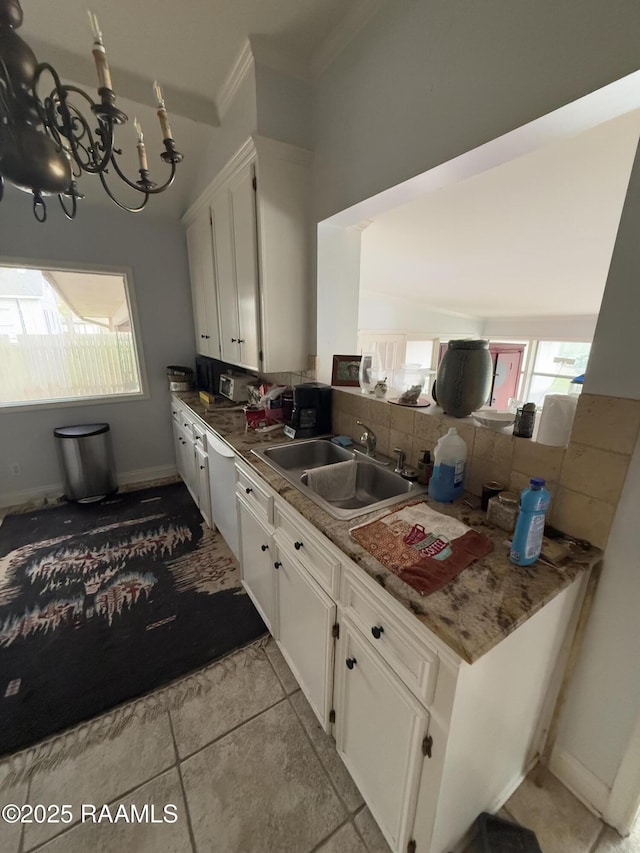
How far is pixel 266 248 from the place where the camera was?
6.14ft

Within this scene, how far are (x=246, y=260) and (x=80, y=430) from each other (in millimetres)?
2154

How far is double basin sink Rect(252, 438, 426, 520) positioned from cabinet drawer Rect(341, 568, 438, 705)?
25 centimetres

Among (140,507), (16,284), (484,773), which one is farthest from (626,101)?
(16,284)

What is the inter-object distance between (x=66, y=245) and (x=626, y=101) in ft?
11.5

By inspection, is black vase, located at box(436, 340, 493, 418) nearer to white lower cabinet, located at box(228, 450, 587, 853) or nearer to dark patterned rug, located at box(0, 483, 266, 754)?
white lower cabinet, located at box(228, 450, 587, 853)

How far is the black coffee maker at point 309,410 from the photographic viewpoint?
186 centimetres

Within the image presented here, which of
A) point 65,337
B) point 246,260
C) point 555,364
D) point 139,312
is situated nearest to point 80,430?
point 65,337

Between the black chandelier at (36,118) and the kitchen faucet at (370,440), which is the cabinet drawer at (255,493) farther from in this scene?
the black chandelier at (36,118)

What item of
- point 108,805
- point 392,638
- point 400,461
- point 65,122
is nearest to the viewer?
point 392,638

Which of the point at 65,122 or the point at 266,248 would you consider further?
the point at 266,248

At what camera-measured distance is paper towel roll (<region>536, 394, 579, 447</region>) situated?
3.24 ft

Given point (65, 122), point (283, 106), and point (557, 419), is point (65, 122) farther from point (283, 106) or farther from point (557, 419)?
point (557, 419)

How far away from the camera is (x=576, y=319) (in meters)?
4.69

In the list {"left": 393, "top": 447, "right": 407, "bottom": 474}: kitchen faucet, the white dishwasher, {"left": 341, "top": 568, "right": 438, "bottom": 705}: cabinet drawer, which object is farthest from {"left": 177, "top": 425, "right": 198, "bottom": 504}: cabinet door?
{"left": 341, "top": 568, "right": 438, "bottom": 705}: cabinet drawer
